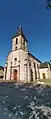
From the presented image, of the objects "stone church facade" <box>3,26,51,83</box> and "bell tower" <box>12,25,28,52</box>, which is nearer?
"stone church facade" <box>3,26,51,83</box>

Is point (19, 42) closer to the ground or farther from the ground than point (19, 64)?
farther from the ground

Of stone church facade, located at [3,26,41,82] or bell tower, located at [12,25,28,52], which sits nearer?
stone church facade, located at [3,26,41,82]

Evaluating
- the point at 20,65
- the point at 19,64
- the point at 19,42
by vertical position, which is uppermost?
the point at 19,42

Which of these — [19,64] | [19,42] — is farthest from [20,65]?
[19,42]

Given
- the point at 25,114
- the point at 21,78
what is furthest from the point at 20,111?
the point at 21,78

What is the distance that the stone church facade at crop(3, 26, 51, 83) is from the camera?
97.1ft

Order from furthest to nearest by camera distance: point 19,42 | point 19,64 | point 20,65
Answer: point 19,42, point 19,64, point 20,65

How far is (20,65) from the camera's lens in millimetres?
30891

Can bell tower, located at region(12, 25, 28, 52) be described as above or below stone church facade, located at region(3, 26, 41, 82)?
above

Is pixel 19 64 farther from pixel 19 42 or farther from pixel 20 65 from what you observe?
pixel 19 42

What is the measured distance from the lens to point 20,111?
530cm

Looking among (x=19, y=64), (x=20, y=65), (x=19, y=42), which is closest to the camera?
(x=20, y=65)

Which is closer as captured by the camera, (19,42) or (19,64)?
(19,64)

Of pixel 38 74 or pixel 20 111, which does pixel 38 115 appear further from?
pixel 38 74
